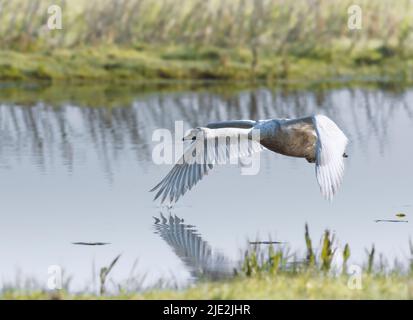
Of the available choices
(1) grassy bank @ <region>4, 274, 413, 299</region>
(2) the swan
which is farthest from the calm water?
(1) grassy bank @ <region>4, 274, 413, 299</region>

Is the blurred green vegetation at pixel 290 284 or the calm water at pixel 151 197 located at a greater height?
the calm water at pixel 151 197

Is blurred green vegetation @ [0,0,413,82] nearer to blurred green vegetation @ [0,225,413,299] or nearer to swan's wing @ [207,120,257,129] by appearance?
swan's wing @ [207,120,257,129]

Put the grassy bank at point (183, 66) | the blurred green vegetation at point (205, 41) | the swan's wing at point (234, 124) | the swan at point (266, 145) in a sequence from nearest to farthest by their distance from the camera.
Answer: the swan at point (266, 145)
the swan's wing at point (234, 124)
the grassy bank at point (183, 66)
the blurred green vegetation at point (205, 41)

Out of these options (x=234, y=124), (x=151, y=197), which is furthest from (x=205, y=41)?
(x=234, y=124)

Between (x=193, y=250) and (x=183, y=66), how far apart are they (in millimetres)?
23761

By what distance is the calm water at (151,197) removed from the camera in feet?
44.4

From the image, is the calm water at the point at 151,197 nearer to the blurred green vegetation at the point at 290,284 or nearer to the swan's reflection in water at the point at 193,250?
the swan's reflection in water at the point at 193,250

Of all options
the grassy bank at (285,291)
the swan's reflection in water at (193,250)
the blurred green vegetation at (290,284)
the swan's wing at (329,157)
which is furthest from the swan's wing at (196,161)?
the grassy bank at (285,291)

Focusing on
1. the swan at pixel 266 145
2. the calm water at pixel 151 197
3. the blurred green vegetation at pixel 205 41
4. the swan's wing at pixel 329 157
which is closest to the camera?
the swan's wing at pixel 329 157

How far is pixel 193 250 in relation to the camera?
13703mm

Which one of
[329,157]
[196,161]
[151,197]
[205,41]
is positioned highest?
[205,41]

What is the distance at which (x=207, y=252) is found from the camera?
13547mm

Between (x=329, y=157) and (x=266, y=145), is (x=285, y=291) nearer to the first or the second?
(x=329, y=157)

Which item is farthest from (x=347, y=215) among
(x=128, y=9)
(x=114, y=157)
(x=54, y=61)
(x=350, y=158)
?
(x=128, y=9)
